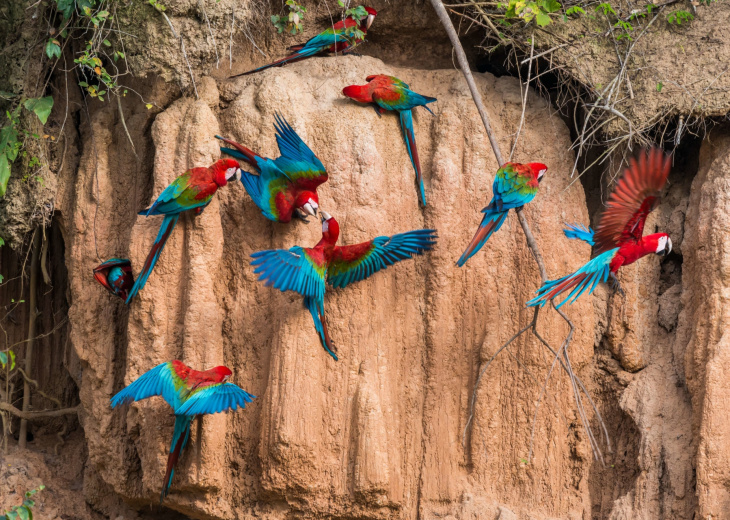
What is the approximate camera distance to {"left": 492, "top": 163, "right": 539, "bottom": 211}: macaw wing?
3322 millimetres

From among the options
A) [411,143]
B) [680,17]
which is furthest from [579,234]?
[680,17]

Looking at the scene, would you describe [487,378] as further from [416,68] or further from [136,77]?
[136,77]

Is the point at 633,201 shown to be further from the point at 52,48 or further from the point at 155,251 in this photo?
the point at 52,48

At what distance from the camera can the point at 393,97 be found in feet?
12.3

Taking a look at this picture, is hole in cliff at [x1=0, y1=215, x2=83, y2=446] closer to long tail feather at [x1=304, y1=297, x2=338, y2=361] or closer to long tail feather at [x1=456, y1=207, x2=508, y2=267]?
long tail feather at [x1=304, y1=297, x2=338, y2=361]

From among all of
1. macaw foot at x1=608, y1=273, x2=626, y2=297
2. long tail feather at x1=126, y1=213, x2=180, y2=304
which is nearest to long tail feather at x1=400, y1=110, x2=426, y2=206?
macaw foot at x1=608, y1=273, x2=626, y2=297

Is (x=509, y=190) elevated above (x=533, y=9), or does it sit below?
below

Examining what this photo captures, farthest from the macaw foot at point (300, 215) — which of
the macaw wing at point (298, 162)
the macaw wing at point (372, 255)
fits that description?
the macaw wing at point (372, 255)

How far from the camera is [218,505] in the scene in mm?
3607

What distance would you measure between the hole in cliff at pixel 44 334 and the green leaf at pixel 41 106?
2.47 ft

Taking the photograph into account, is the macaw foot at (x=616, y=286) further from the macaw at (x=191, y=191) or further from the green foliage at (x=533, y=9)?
the macaw at (x=191, y=191)

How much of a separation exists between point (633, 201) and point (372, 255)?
107cm

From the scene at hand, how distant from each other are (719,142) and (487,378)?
1491 millimetres

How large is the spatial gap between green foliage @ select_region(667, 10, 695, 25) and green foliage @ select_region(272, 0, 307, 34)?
1.66 meters
